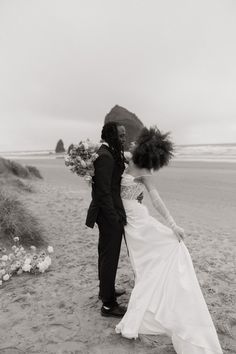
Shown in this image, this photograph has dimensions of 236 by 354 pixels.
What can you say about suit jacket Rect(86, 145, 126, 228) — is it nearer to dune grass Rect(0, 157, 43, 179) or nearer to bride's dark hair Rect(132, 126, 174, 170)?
bride's dark hair Rect(132, 126, 174, 170)

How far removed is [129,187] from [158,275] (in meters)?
0.94

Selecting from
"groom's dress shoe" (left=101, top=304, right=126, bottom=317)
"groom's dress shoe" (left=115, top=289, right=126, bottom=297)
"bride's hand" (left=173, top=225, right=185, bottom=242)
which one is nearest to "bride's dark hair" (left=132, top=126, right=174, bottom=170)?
"bride's hand" (left=173, top=225, right=185, bottom=242)

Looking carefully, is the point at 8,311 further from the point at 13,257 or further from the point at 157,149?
the point at 157,149

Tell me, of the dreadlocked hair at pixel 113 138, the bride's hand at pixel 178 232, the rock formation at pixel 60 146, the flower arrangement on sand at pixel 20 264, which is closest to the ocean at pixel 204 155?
the rock formation at pixel 60 146

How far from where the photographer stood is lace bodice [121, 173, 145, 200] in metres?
3.57

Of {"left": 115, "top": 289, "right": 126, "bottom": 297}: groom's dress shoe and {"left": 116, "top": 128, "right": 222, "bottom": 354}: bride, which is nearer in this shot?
{"left": 116, "top": 128, "right": 222, "bottom": 354}: bride

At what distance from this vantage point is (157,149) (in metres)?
3.41

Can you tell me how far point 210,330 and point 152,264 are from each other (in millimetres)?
770

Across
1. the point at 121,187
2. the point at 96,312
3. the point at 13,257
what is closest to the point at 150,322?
the point at 96,312

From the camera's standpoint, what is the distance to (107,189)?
11.3 feet

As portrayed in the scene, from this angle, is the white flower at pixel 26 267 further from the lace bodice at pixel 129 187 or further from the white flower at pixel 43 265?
the lace bodice at pixel 129 187

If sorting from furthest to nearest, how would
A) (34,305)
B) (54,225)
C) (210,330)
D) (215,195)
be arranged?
1. (215,195)
2. (54,225)
3. (34,305)
4. (210,330)

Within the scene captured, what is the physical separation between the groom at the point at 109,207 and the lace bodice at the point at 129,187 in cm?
6

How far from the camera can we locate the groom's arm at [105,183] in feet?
11.3
